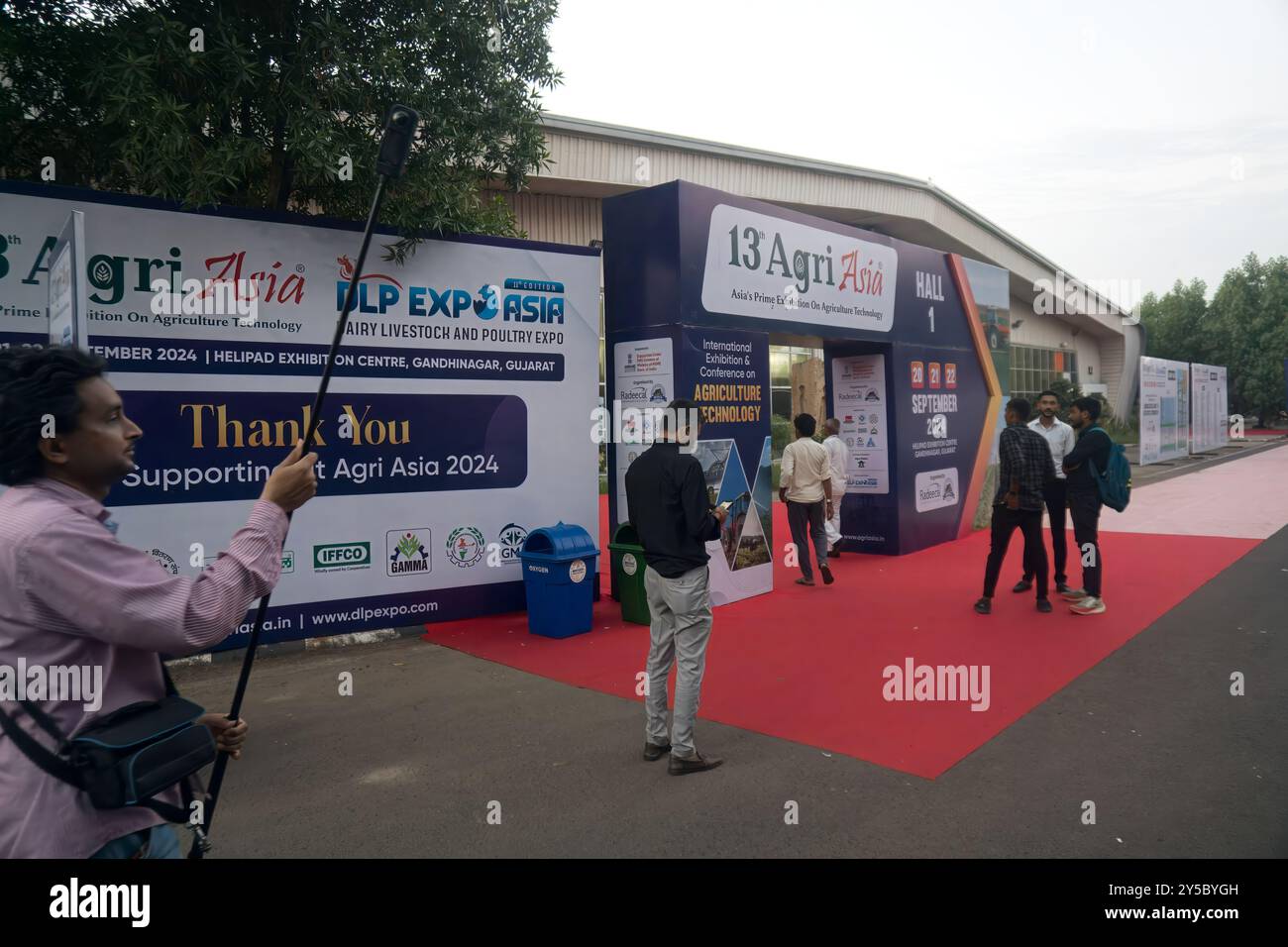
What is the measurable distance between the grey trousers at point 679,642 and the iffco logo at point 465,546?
3.65 metres

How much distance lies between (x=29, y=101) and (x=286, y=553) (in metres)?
4.30

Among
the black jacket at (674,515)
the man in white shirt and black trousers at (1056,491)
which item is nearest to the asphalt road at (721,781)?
the black jacket at (674,515)

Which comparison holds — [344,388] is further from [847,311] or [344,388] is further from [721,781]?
[847,311]

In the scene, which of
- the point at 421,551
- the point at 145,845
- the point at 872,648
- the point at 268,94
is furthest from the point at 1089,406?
the point at 145,845

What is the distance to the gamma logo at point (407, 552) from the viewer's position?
7.90 metres

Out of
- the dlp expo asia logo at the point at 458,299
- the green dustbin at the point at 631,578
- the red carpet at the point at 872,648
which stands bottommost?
the red carpet at the point at 872,648

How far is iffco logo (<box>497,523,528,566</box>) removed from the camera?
8.57m

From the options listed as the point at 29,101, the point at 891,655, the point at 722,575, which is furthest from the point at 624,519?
the point at 29,101

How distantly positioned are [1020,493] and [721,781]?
4847mm

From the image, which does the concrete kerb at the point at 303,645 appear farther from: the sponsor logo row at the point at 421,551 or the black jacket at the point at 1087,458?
the black jacket at the point at 1087,458

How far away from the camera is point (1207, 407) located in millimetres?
32688

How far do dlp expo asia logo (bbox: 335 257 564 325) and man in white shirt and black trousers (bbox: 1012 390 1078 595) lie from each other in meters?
5.19
